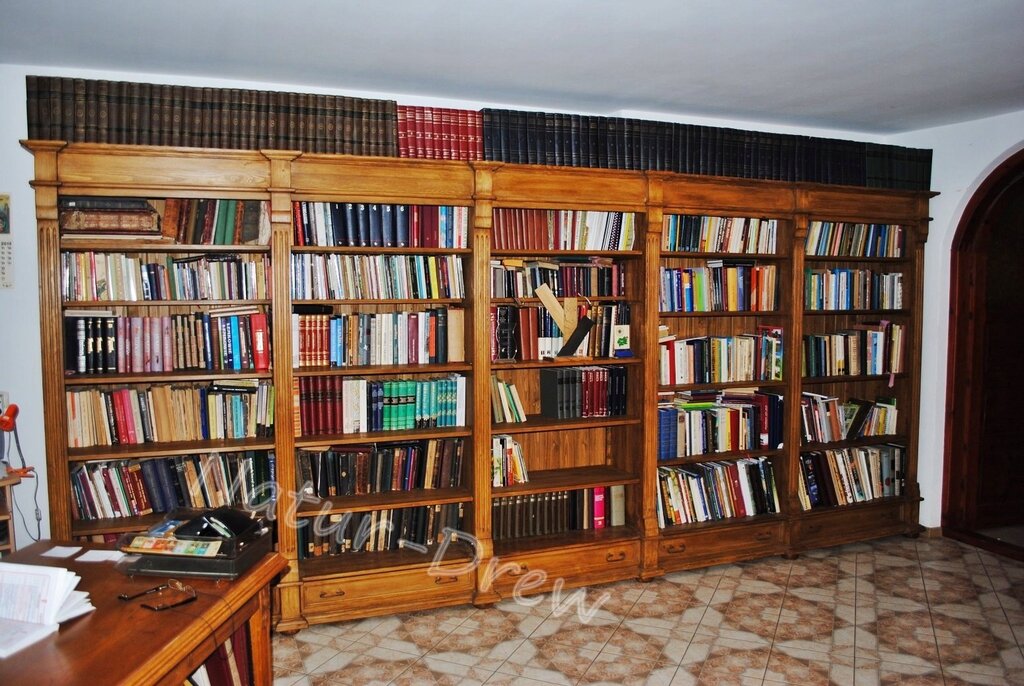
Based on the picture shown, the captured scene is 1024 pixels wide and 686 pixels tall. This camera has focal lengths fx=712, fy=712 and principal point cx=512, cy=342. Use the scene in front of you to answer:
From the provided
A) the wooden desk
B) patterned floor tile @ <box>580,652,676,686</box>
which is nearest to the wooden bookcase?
patterned floor tile @ <box>580,652,676,686</box>

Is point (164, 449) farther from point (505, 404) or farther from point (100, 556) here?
point (505, 404)

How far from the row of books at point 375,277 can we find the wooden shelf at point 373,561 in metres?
1.35

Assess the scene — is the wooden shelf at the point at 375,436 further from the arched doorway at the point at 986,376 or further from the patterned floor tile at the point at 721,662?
the arched doorway at the point at 986,376

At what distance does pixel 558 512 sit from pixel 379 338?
143 centimetres

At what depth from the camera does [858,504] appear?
466cm

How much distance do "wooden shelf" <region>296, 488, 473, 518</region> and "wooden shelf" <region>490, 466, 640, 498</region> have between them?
22 centimetres

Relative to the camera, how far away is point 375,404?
12.0 ft

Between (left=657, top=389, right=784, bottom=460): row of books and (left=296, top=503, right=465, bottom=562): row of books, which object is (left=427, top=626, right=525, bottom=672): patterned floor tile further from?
(left=657, top=389, right=784, bottom=460): row of books

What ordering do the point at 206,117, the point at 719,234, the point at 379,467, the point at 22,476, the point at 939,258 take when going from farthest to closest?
the point at 939,258 → the point at 719,234 → the point at 379,467 → the point at 206,117 → the point at 22,476

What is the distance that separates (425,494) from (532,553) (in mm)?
662

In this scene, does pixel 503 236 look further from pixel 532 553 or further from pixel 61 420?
pixel 61 420

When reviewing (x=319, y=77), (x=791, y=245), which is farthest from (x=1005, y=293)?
(x=319, y=77)

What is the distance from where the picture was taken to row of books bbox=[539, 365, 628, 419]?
13.1 feet

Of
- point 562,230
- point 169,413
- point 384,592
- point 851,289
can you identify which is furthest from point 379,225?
point 851,289
